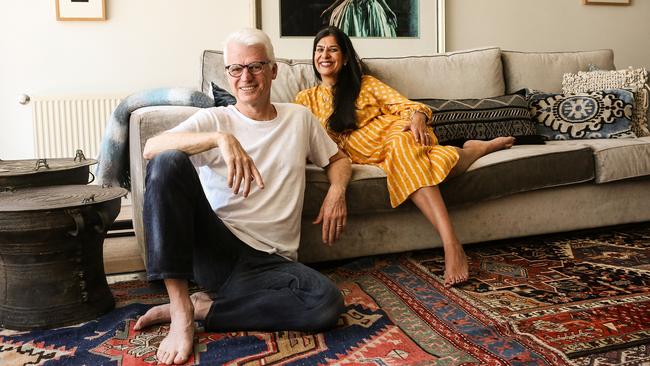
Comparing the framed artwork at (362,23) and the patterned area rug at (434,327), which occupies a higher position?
the framed artwork at (362,23)

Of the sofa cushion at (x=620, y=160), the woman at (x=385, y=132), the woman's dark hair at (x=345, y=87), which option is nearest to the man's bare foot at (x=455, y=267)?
the woman at (x=385, y=132)

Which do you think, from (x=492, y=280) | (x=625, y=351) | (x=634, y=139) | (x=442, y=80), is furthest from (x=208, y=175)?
(x=634, y=139)

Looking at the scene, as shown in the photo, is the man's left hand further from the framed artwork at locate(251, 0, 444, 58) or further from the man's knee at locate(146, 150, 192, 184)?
the framed artwork at locate(251, 0, 444, 58)

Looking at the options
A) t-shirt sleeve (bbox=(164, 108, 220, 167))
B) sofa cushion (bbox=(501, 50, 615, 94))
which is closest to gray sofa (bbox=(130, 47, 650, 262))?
sofa cushion (bbox=(501, 50, 615, 94))

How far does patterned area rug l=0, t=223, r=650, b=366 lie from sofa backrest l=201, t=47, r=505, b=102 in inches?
39.9

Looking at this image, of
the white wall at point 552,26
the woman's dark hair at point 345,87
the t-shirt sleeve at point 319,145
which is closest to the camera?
the t-shirt sleeve at point 319,145

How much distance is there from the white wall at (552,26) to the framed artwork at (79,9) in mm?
2293

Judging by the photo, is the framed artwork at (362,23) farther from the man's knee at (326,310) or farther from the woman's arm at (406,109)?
the man's knee at (326,310)

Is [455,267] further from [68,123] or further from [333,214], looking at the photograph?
[68,123]

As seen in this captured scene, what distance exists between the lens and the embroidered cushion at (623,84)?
10.6 ft

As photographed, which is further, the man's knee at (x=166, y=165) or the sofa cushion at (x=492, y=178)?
the sofa cushion at (x=492, y=178)

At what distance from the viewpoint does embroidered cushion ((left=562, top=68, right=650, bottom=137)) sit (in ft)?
10.6

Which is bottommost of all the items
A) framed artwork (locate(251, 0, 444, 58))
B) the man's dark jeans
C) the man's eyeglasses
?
the man's dark jeans

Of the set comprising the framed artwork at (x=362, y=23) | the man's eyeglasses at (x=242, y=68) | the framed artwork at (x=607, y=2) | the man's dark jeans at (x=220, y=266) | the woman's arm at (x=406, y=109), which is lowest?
the man's dark jeans at (x=220, y=266)
